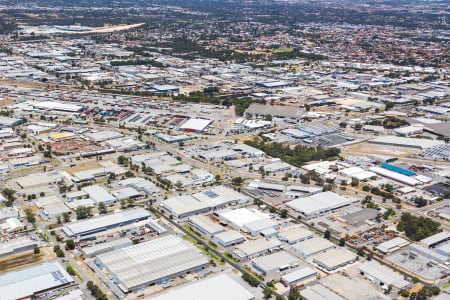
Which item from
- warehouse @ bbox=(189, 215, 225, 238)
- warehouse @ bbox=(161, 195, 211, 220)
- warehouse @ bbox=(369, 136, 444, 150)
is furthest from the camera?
warehouse @ bbox=(369, 136, 444, 150)

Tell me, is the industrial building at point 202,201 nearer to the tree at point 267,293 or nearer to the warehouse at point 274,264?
the warehouse at point 274,264

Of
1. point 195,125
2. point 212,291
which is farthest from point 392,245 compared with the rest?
point 195,125

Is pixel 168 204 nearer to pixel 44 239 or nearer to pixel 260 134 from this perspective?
pixel 44 239

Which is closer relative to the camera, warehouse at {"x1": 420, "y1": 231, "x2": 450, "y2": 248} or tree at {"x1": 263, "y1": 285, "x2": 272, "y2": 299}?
tree at {"x1": 263, "y1": 285, "x2": 272, "y2": 299}

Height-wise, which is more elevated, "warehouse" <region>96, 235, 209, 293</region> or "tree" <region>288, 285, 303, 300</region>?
"tree" <region>288, 285, 303, 300</region>

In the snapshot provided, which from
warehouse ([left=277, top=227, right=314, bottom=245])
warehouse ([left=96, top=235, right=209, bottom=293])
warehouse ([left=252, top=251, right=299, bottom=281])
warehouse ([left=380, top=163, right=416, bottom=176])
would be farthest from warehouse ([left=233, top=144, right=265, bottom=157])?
warehouse ([left=252, top=251, right=299, bottom=281])

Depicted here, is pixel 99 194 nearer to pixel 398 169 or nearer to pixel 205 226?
pixel 205 226

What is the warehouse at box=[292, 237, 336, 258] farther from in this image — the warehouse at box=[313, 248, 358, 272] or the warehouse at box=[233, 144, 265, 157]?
the warehouse at box=[233, 144, 265, 157]
